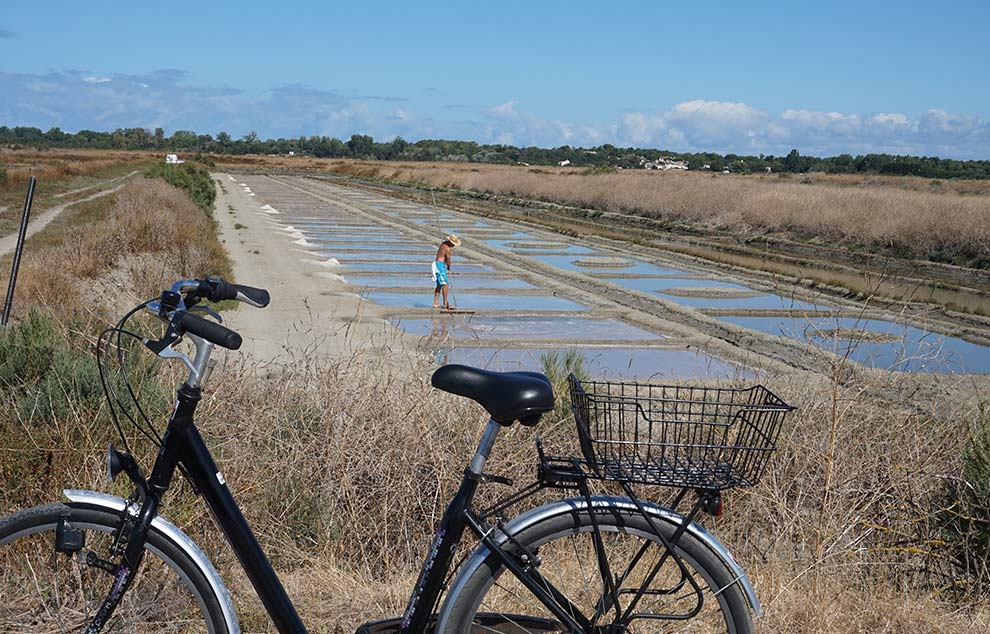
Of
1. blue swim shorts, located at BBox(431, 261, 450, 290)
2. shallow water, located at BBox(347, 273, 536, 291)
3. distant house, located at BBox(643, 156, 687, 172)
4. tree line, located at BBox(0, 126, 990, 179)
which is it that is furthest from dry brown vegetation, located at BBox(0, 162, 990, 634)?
distant house, located at BBox(643, 156, 687, 172)

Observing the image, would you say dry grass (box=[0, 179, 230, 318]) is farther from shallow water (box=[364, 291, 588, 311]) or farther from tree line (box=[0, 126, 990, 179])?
tree line (box=[0, 126, 990, 179])

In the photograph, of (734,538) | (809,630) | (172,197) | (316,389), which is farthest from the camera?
(172,197)

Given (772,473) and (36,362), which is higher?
(36,362)

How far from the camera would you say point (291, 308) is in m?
17.3

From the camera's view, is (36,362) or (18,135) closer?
(36,362)

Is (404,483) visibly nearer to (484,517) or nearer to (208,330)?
(484,517)

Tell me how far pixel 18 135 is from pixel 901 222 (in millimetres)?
197305

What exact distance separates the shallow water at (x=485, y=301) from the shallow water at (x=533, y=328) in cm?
116

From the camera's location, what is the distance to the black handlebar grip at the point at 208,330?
2676 mm

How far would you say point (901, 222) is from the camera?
3466 cm

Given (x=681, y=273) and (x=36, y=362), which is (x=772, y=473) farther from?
(x=681, y=273)

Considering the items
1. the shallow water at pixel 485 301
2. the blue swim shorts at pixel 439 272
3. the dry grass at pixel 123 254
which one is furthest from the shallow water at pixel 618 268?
the blue swim shorts at pixel 439 272

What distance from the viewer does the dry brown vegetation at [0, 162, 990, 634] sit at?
4.17 m

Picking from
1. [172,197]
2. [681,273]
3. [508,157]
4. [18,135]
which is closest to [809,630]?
[681,273]
